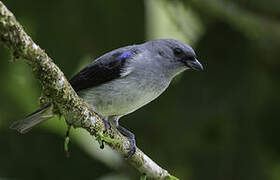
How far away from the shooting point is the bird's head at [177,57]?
4.34 m

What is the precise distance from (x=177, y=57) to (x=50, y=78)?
6.44 ft

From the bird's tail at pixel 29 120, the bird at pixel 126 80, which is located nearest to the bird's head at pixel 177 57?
the bird at pixel 126 80

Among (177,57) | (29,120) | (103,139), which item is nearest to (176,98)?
(177,57)

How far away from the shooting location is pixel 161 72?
4.24 m

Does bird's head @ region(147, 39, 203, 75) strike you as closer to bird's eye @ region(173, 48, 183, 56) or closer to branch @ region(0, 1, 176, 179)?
bird's eye @ region(173, 48, 183, 56)

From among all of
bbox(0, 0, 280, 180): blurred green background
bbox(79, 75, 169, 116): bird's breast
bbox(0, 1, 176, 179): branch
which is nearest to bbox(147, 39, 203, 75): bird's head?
bbox(79, 75, 169, 116): bird's breast

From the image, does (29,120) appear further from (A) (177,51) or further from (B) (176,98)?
(B) (176,98)

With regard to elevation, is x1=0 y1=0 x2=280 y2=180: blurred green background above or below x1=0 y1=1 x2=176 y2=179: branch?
below

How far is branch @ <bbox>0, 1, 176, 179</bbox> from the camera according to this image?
236cm

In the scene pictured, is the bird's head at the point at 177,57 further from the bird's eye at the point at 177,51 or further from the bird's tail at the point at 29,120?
the bird's tail at the point at 29,120

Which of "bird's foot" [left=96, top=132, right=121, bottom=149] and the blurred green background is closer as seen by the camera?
"bird's foot" [left=96, top=132, right=121, bottom=149]

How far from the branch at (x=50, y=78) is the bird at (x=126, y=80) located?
0.43m

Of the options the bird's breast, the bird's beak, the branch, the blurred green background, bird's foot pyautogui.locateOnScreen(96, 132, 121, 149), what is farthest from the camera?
the blurred green background

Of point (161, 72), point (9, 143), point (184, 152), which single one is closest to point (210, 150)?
point (184, 152)
